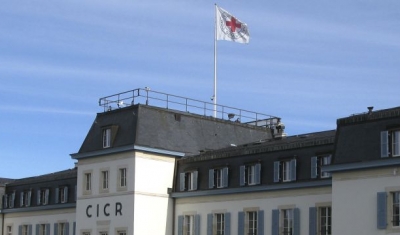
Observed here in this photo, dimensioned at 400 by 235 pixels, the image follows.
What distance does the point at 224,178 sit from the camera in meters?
53.9

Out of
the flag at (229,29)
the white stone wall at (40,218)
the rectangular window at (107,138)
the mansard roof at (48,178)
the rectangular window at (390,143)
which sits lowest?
the white stone wall at (40,218)

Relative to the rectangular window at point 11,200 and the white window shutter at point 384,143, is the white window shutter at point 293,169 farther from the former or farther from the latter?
the rectangular window at point 11,200

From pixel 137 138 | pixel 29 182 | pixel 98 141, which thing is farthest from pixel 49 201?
pixel 137 138

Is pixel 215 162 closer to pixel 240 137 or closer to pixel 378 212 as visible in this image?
pixel 240 137

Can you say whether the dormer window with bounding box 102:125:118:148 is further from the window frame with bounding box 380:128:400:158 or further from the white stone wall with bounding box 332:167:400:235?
the window frame with bounding box 380:128:400:158

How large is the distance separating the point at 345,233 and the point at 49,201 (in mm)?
32717

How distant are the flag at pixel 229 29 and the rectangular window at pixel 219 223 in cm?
1809

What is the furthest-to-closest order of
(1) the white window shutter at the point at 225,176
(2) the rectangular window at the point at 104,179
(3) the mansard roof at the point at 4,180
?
(3) the mansard roof at the point at 4,180
(2) the rectangular window at the point at 104,179
(1) the white window shutter at the point at 225,176

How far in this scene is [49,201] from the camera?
2712 inches

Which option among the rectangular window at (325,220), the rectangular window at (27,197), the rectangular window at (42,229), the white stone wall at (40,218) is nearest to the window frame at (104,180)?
the white stone wall at (40,218)

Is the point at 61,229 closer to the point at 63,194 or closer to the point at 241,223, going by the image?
the point at 63,194

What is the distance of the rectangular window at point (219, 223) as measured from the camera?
53.8 metres

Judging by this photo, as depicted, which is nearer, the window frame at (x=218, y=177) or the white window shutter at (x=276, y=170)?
the white window shutter at (x=276, y=170)

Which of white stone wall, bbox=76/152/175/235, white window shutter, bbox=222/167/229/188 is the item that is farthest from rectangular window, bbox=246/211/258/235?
white stone wall, bbox=76/152/175/235
